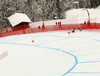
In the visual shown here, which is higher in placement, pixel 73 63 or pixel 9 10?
pixel 9 10

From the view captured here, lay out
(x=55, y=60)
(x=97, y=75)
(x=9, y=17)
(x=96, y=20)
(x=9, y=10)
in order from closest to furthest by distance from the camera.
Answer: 1. (x=97, y=75)
2. (x=55, y=60)
3. (x=96, y=20)
4. (x=9, y=17)
5. (x=9, y=10)

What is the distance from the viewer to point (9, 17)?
159 feet

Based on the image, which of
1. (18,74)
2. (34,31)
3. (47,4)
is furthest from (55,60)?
(47,4)

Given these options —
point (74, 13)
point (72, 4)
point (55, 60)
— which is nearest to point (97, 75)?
point (55, 60)

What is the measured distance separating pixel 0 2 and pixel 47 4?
59.9 feet

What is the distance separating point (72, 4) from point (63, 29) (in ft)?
149

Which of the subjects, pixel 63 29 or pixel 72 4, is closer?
pixel 63 29

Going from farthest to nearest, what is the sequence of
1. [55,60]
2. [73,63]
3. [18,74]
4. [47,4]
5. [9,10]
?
[47,4] < [9,10] < [55,60] < [73,63] < [18,74]

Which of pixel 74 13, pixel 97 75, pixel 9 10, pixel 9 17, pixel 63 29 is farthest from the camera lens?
pixel 74 13

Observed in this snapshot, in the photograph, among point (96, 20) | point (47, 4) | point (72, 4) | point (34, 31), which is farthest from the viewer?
point (72, 4)

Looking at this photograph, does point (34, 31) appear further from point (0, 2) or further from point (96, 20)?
point (0, 2)

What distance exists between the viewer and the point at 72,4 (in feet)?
239

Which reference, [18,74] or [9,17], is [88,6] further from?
[18,74]

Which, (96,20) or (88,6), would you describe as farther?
(88,6)
